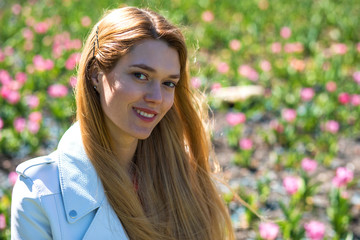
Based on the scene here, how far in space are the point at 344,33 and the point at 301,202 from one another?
113 inches

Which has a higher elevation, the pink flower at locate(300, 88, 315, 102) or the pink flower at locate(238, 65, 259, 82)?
the pink flower at locate(238, 65, 259, 82)

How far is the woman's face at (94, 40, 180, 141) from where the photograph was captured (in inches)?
72.4

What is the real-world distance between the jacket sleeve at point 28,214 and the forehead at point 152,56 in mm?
483

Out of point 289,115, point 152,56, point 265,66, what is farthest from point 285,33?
point 152,56

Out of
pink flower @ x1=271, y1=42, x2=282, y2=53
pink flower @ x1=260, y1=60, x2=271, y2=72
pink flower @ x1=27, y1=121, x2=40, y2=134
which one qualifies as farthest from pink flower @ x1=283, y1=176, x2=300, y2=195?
pink flower @ x1=271, y1=42, x2=282, y2=53

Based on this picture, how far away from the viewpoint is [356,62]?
5.21 meters

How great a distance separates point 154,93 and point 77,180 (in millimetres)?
369

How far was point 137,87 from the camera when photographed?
1.84 m

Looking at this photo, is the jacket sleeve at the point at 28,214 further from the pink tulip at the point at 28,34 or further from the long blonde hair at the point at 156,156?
the pink tulip at the point at 28,34

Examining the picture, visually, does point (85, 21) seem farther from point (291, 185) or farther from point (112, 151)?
point (112, 151)

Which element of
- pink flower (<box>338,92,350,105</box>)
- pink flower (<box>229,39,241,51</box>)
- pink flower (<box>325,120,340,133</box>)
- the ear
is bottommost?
pink flower (<box>325,120,340,133</box>)

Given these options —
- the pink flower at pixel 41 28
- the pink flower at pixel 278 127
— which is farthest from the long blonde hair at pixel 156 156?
the pink flower at pixel 41 28

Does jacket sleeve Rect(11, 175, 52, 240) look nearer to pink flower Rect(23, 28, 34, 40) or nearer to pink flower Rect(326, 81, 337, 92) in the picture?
pink flower Rect(326, 81, 337, 92)

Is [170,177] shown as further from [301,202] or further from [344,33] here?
[344,33]
